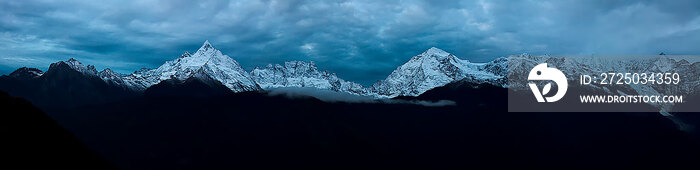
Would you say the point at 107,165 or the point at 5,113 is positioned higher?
the point at 5,113

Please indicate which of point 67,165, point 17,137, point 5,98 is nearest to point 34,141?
point 17,137

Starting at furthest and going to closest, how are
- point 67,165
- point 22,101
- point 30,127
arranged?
point 22,101 → point 30,127 → point 67,165

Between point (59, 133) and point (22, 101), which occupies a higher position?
point (22, 101)

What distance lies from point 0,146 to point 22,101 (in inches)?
540

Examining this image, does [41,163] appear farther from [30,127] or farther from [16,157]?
[30,127]

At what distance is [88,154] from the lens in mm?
59406

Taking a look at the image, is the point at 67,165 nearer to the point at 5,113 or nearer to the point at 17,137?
the point at 17,137

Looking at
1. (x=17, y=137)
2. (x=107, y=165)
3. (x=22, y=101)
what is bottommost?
(x=107, y=165)

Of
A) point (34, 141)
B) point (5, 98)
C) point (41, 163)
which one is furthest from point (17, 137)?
point (5, 98)

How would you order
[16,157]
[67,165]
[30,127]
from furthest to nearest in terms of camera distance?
[30,127], [67,165], [16,157]

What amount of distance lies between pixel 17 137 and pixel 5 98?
1003cm

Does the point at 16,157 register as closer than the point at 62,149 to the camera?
Yes

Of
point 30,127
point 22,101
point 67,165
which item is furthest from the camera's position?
point 22,101

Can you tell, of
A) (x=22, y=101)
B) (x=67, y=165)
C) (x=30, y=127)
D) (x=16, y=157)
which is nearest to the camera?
(x=16, y=157)
